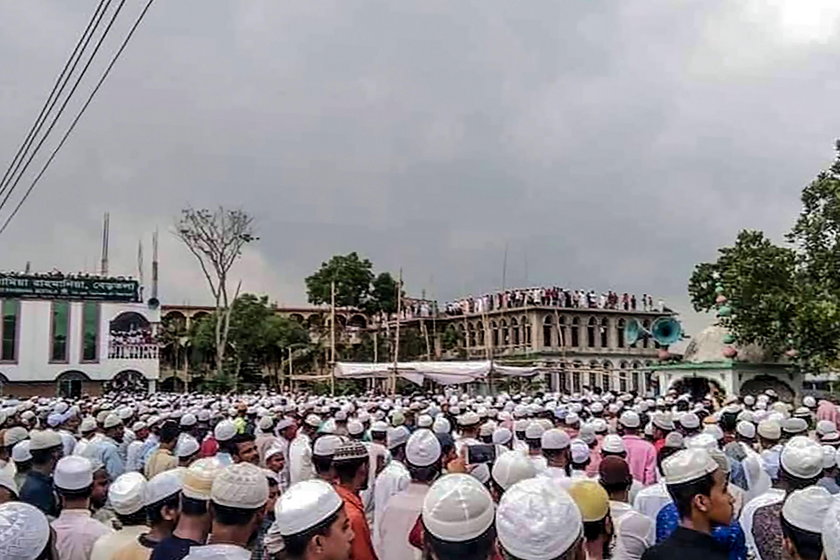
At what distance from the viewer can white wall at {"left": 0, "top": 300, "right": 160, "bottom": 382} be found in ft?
140

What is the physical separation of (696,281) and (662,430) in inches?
1416

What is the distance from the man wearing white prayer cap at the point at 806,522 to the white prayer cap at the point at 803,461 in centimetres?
163

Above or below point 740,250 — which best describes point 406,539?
below

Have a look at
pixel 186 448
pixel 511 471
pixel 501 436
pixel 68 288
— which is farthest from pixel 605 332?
pixel 511 471

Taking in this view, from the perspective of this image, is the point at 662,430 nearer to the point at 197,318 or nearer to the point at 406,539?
the point at 406,539

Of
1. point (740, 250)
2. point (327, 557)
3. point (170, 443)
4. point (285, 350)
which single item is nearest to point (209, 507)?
point (327, 557)

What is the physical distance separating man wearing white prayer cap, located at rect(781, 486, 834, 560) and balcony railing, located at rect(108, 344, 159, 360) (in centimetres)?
4447

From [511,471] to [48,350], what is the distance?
1691 inches

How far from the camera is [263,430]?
32.9ft

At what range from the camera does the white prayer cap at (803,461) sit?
4812 millimetres

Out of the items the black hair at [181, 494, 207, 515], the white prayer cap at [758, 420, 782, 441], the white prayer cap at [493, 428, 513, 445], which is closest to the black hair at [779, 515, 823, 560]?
the black hair at [181, 494, 207, 515]

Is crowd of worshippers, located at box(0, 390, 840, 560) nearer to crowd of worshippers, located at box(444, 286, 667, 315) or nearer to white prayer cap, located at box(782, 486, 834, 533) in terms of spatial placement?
white prayer cap, located at box(782, 486, 834, 533)

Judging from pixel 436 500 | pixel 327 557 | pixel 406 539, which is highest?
pixel 436 500

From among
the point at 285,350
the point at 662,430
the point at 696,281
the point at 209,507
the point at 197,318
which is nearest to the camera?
the point at 209,507
